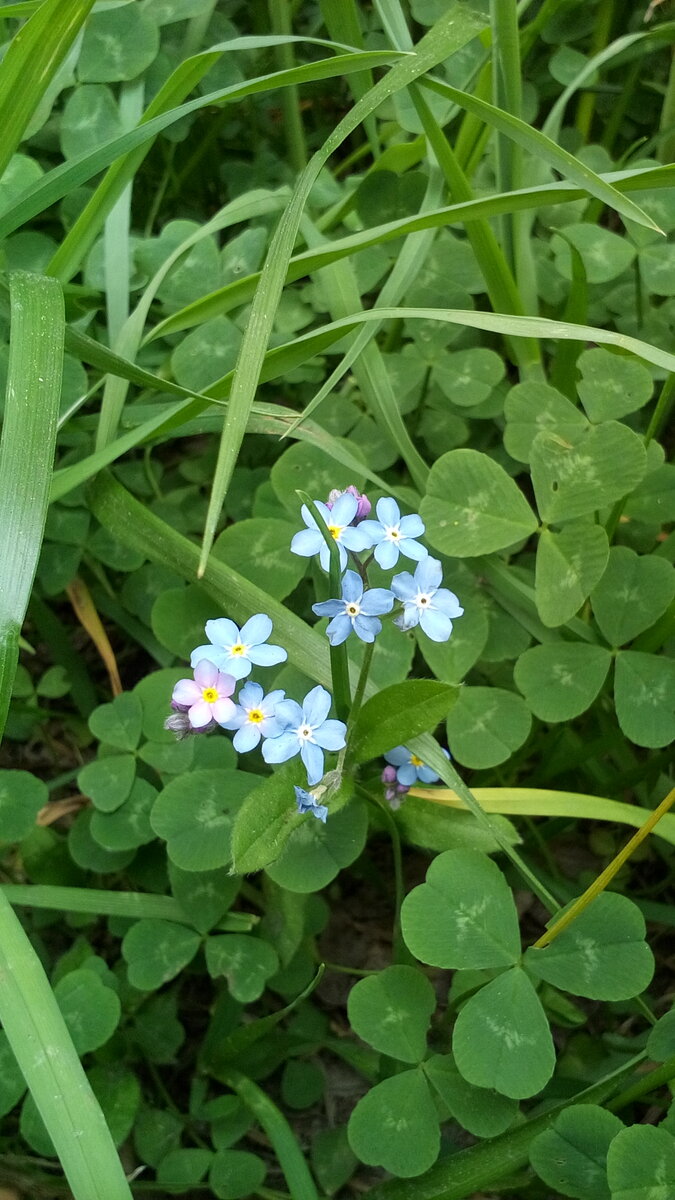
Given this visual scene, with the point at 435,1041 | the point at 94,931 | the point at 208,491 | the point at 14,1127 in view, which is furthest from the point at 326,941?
the point at 208,491

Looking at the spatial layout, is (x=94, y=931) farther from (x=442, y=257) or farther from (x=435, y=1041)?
(x=442, y=257)

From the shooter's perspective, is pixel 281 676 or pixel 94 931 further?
pixel 94 931

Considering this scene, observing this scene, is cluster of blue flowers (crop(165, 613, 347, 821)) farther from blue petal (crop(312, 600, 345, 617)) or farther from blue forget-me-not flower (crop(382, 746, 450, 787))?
blue forget-me-not flower (crop(382, 746, 450, 787))

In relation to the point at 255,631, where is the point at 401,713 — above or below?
below

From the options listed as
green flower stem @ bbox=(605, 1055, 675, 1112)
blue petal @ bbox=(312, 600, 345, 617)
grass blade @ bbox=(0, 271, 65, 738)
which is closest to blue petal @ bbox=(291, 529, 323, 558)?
blue petal @ bbox=(312, 600, 345, 617)

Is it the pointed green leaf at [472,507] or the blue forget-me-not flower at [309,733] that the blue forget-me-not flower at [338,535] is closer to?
the blue forget-me-not flower at [309,733]

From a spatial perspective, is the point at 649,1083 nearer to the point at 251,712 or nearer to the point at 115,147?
the point at 251,712

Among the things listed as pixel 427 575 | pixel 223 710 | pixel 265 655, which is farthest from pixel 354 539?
pixel 223 710
